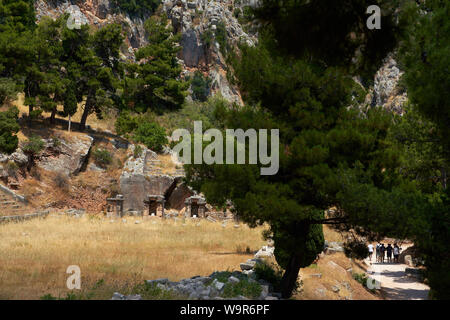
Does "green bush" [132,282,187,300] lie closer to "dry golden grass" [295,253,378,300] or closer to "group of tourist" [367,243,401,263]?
"dry golden grass" [295,253,378,300]

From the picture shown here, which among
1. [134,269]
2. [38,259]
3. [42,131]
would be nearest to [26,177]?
[42,131]

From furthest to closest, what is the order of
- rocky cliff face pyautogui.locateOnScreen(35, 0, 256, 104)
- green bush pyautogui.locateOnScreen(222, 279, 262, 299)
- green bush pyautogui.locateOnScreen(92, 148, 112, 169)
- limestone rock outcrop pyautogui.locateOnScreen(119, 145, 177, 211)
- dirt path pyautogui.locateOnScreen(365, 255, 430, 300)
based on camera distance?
1. rocky cliff face pyautogui.locateOnScreen(35, 0, 256, 104)
2. green bush pyautogui.locateOnScreen(92, 148, 112, 169)
3. limestone rock outcrop pyautogui.locateOnScreen(119, 145, 177, 211)
4. dirt path pyautogui.locateOnScreen(365, 255, 430, 300)
5. green bush pyautogui.locateOnScreen(222, 279, 262, 299)

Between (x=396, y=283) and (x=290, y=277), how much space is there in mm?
10415

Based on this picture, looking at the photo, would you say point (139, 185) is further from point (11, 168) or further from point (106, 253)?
point (106, 253)

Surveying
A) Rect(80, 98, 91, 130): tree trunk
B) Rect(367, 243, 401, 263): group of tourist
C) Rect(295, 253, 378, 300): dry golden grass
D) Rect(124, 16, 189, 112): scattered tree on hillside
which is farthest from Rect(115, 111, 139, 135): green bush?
Rect(295, 253, 378, 300): dry golden grass

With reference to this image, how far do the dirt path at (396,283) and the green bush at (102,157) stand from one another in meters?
23.8

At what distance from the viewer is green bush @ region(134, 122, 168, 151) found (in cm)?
4088

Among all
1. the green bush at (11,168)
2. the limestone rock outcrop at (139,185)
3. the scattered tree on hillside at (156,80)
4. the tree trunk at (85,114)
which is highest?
the scattered tree on hillside at (156,80)

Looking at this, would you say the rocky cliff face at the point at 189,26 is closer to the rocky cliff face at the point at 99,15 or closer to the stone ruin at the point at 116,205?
the rocky cliff face at the point at 99,15

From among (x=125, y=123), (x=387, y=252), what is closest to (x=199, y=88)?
(x=125, y=123)

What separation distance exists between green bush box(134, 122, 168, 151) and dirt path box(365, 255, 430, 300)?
24942mm

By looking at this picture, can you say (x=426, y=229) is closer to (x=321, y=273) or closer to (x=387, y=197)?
(x=387, y=197)

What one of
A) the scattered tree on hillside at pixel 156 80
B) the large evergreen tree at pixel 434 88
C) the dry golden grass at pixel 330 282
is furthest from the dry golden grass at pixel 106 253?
the scattered tree on hillside at pixel 156 80

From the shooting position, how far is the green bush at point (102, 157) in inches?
1400
